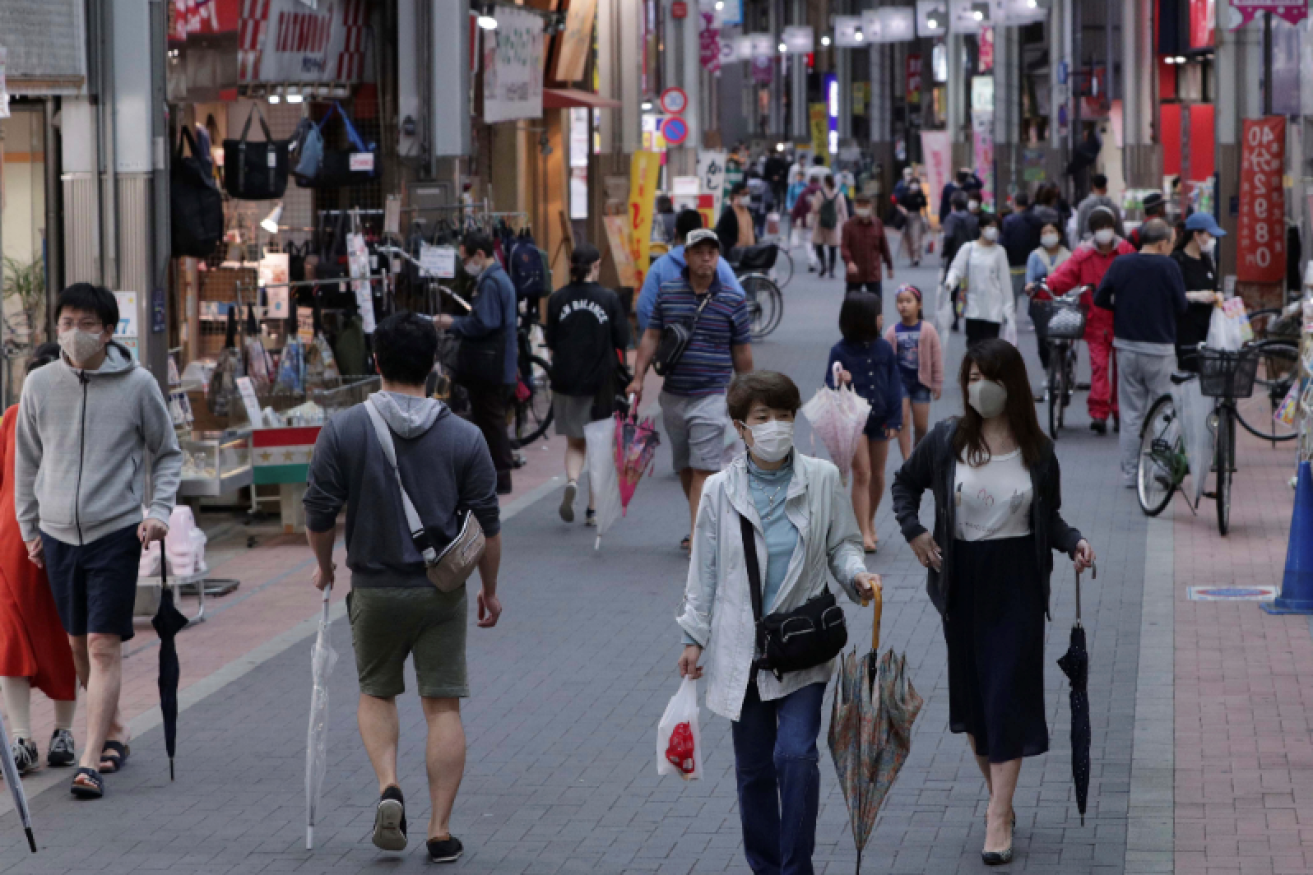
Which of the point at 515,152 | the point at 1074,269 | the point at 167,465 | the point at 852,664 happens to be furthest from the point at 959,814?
the point at 515,152

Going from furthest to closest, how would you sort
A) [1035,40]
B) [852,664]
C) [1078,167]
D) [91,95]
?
[1035,40] < [1078,167] < [91,95] < [852,664]

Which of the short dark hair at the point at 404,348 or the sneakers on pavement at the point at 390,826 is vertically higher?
the short dark hair at the point at 404,348

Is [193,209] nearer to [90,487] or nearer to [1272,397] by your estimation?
[90,487]

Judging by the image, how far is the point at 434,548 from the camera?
6.18 meters

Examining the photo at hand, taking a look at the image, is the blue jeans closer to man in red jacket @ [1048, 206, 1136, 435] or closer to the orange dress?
the orange dress

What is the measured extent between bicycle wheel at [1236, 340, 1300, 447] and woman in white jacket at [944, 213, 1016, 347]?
2.12 metres

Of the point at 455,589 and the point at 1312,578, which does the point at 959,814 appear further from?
the point at 1312,578

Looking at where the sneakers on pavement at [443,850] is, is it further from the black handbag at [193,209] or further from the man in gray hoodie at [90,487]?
the black handbag at [193,209]

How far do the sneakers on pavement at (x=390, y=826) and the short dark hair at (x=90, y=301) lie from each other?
2.14 metres

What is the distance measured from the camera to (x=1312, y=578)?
993 cm

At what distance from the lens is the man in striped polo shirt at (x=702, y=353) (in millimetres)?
11070

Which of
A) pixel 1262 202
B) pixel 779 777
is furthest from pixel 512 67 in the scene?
pixel 779 777

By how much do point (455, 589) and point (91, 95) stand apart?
17.9ft

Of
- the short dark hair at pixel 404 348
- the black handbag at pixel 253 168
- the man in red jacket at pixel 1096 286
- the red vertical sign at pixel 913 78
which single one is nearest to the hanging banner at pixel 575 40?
the man in red jacket at pixel 1096 286
